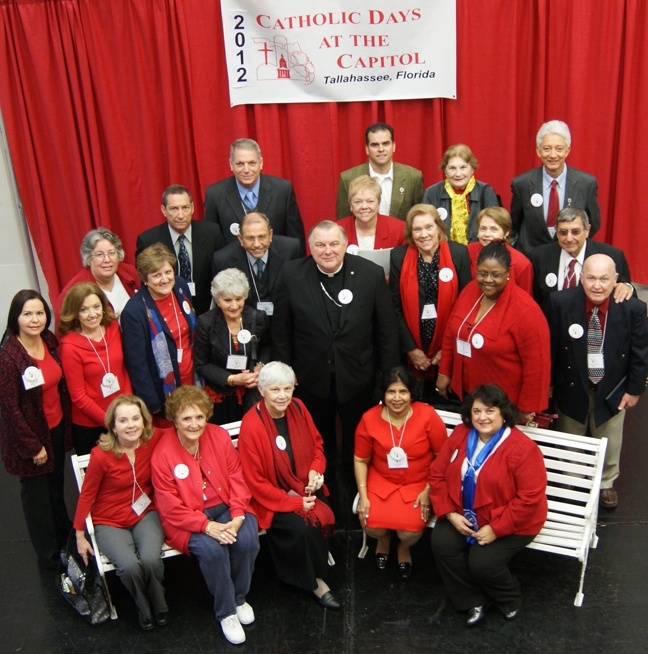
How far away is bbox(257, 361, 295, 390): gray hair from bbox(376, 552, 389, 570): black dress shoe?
1059 millimetres

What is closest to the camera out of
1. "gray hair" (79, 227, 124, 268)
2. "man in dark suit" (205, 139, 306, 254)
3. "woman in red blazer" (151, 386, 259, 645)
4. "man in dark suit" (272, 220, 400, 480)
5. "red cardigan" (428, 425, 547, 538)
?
"red cardigan" (428, 425, 547, 538)

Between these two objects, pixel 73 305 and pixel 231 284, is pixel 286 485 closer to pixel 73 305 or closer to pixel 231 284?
pixel 231 284

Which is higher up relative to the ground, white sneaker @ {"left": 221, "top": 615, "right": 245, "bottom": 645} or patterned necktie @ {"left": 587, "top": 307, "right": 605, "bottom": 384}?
patterned necktie @ {"left": 587, "top": 307, "right": 605, "bottom": 384}

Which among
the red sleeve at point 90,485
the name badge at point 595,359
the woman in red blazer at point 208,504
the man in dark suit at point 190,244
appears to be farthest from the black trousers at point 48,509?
the name badge at point 595,359

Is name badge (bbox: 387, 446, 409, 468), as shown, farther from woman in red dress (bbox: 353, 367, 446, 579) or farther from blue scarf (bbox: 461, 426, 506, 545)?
blue scarf (bbox: 461, 426, 506, 545)

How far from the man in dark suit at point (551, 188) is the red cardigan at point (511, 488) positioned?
1499 millimetres

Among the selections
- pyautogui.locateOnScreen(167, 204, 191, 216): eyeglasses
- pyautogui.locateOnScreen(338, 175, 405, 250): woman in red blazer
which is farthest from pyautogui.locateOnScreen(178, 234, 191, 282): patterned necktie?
pyautogui.locateOnScreen(338, 175, 405, 250): woman in red blazer

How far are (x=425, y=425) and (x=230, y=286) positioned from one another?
4.02ft

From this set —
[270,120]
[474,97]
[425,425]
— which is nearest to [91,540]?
[425,425]

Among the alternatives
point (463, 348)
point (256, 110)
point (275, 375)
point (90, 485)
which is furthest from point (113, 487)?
point (256, 110)

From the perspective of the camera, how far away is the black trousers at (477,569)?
335 centimetres

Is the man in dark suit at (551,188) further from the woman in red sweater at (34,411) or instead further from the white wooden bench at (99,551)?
the woman in red sweater at (34,411)

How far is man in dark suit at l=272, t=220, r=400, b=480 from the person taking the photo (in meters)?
3.83

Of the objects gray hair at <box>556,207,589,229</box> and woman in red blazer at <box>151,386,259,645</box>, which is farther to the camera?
gray hair at <box>556,207,589,229</box>
